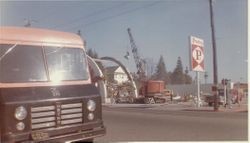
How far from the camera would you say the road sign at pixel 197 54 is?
10.6m

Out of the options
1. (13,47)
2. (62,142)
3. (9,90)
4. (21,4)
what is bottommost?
(62,142)

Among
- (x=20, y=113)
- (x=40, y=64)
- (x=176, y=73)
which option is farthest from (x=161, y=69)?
(x=20, y=113)

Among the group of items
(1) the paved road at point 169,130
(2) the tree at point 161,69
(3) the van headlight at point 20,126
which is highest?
(2) the tree at point 161,69

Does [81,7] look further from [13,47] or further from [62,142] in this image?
[62,142]

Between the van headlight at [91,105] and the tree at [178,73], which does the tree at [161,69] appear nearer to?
the tree at [178,73]

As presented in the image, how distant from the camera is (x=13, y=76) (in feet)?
23.5

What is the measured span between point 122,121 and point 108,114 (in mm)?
915

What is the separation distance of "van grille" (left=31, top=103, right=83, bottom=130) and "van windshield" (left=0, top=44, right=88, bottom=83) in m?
0.50

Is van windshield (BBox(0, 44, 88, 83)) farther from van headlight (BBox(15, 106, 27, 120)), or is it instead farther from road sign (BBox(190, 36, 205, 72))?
road sign (BBox(190, 36, 205, 72))

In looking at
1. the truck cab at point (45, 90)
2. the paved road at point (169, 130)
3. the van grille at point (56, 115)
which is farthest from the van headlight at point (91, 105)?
the paved road at point (169, 130)

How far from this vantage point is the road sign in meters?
10.6

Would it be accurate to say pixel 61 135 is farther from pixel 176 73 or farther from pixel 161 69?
pixel 176 73

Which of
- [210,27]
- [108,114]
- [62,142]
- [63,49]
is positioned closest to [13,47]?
[63,49]

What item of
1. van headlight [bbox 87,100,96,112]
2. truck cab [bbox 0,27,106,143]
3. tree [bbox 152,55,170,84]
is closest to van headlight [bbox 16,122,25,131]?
truck cab [bbox 0,27,106,143]
